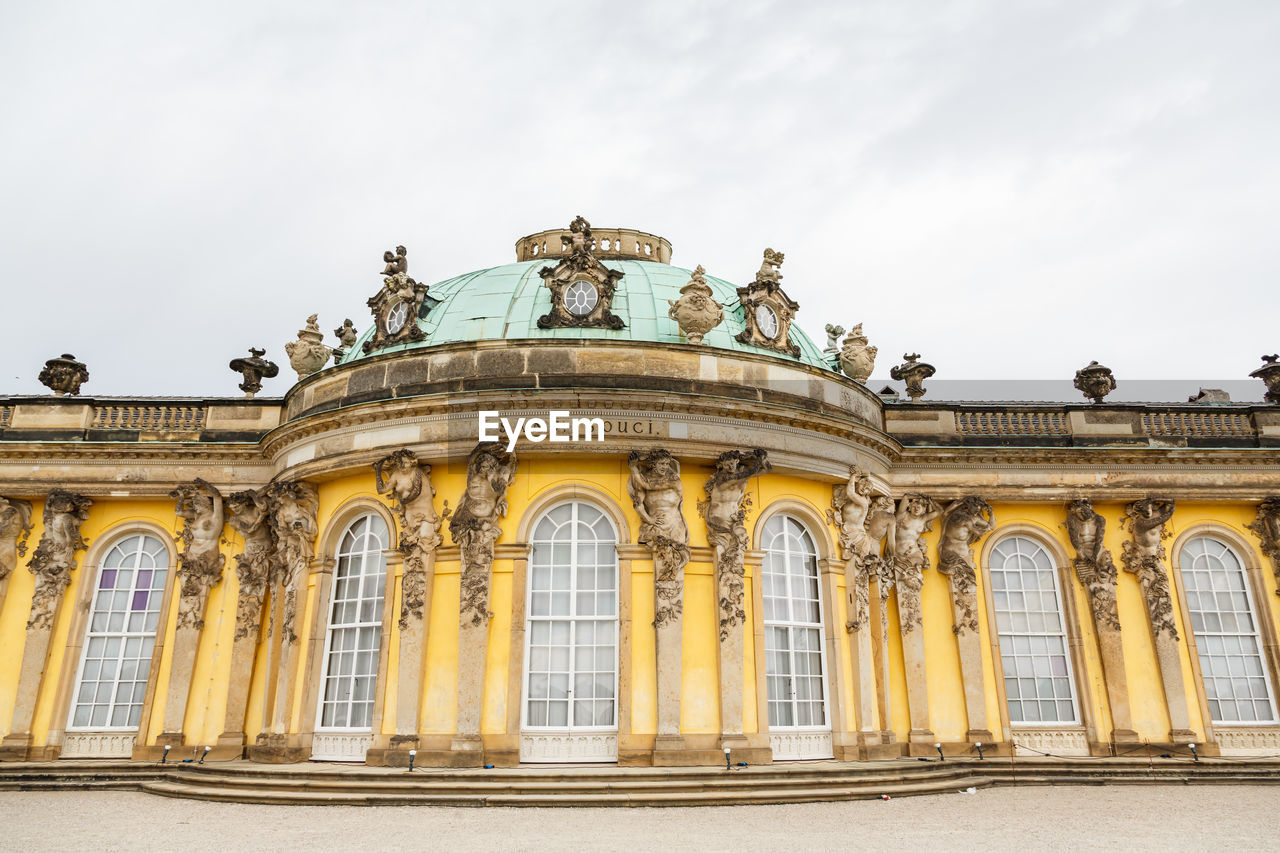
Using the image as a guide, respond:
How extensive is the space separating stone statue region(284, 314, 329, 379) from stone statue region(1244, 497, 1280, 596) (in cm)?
2120

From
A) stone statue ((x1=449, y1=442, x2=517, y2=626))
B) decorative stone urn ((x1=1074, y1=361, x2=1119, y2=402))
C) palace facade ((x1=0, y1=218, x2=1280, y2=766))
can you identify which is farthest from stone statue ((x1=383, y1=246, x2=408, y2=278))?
decorative stone urn ((x1=1074, y1=361, x2=1119, y2=402))

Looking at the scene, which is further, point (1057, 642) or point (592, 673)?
point (1057, 642)

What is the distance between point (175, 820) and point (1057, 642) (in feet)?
55.5

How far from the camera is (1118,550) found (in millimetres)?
20375

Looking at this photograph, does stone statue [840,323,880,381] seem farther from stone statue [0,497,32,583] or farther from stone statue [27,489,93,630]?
stone statue [0,497,32,583]

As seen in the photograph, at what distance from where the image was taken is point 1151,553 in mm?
20078

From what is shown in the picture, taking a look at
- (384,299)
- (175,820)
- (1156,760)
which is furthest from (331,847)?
(1156,760)

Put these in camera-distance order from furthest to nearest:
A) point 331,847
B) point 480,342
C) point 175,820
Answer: point 480,342
point 175,820
point 331,847

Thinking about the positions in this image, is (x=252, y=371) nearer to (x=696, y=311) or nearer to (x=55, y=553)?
(x=55, y=553)

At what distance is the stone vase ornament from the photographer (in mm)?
20656

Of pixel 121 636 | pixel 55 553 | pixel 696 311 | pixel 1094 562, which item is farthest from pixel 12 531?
pixel 1094 562

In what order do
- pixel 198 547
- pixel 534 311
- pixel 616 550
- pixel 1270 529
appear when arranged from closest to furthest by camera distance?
pixel 616 550 → pixel 534 311 → pixel 198 547 → pixel 1270 529

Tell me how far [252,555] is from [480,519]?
609cm

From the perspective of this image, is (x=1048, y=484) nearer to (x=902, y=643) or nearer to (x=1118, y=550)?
(x=1118, y=550)
